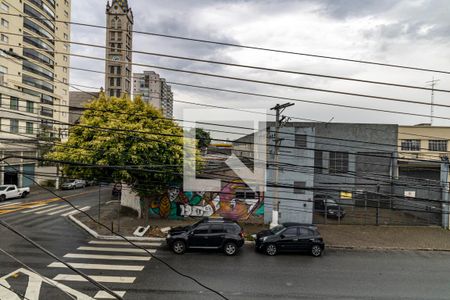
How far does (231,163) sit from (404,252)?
47.3ft

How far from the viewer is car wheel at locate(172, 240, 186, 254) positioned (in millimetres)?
13016

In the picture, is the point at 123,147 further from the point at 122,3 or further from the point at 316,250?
the point at 122,3

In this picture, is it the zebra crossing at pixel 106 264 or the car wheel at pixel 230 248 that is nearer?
the zebra crossing at pixel 106 264

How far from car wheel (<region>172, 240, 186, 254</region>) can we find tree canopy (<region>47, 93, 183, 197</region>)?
353 centimetres

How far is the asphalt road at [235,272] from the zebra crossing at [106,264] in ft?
0.11

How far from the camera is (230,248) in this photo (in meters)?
13.2

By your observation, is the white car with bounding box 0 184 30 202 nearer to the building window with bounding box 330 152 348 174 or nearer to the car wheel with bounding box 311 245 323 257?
the car wheel with bounding box 311 245 323 257

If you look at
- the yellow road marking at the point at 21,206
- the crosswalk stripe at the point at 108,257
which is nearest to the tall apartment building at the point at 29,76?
the yellow road marking at the point at 21,206

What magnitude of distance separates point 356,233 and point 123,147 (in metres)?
14.4

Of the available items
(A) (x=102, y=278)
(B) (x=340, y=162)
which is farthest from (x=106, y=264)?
(B) (x=340, y=162)

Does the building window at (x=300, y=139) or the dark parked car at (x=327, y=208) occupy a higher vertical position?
the building window at (x=300, y=139)

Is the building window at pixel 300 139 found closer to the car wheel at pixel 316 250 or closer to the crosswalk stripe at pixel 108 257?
the car wheel at pixel 316 250

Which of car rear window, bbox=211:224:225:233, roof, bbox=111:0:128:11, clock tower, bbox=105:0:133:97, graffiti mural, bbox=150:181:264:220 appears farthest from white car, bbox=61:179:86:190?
roof, bbox=111:0:128:11

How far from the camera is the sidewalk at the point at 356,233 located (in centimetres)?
1509
